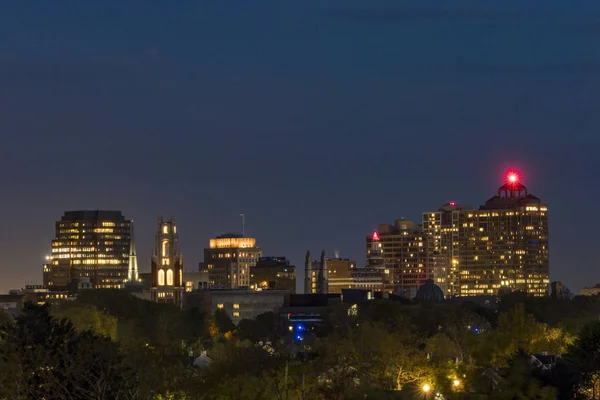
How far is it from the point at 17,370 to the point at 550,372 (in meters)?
40.7

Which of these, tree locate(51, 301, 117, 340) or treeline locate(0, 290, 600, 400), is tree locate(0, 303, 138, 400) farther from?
tree locate(51, 301, 117, 340)

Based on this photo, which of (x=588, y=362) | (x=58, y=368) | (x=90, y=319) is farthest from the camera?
(x=90, y=319)

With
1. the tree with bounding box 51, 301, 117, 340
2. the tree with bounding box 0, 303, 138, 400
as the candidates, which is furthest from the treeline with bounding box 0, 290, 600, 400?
the tree with bounding box 51, 301, 117, 340

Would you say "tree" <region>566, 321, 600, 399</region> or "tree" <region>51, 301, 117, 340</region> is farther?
"tree" <region>51, 301, 117, 340</region>

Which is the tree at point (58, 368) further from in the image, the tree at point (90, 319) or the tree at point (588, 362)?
the tree at point (90, 319)

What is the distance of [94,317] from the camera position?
184625mm

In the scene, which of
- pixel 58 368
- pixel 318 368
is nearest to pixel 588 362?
pixel 318 368

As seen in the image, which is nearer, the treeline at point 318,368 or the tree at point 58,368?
the tree at point 58,368

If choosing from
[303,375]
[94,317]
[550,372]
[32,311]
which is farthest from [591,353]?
[94,317]

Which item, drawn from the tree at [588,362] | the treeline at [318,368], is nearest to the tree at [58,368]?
the treeline at [318,368]

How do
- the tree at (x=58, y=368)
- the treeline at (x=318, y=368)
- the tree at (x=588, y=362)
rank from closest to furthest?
the tree at (x=58, y=368)
the treeline at (x=318, y=368)
the tree at (x=588, y=362)

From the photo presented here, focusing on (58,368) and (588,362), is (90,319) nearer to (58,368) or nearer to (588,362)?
(588,362)

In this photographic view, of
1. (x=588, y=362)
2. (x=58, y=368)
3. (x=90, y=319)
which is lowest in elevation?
(x=588, y=362)

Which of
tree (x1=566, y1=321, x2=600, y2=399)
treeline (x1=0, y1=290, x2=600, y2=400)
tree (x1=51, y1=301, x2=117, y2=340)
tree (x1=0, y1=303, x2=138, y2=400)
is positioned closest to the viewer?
tree (x1=0, y1=303, x2=138, y2=400)
